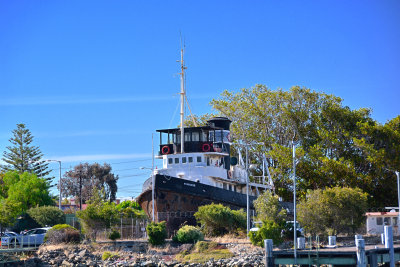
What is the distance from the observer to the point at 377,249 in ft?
96.8

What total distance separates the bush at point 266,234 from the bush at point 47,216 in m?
22.5

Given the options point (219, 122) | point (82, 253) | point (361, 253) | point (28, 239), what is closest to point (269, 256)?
point (361, 253)

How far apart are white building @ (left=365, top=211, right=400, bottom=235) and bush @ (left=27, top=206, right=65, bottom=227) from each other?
28.0 m

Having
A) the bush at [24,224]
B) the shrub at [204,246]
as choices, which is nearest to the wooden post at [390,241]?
the shrub at [204,246]

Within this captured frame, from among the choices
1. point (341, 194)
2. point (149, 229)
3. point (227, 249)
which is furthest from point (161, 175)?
point (341, 194)

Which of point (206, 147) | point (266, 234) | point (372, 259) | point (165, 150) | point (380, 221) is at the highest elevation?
point (206, 147)

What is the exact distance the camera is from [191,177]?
166 feet

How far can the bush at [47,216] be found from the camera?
53.3m

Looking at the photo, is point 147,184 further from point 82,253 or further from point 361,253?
point 361,253

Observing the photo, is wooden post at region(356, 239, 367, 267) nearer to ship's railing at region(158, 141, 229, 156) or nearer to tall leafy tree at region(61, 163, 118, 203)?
ship's railing at region(158, 141, 229, 156)

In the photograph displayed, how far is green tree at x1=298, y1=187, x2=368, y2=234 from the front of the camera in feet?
147

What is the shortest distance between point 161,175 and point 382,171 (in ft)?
97.3

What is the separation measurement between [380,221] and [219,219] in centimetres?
1535

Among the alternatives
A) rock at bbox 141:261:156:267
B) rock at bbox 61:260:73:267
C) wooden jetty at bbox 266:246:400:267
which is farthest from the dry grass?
wooden jetty at bbox 266:246:400:267
